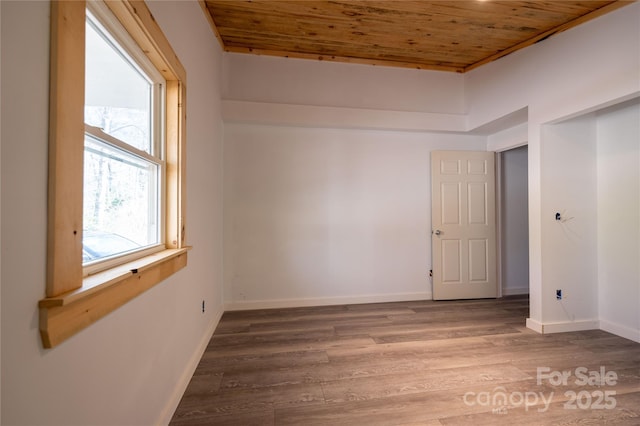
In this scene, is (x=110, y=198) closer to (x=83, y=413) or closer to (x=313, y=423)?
(x=83, y=413)

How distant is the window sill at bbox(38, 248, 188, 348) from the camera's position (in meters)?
0.68

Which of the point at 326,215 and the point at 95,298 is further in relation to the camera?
the point at 326,215

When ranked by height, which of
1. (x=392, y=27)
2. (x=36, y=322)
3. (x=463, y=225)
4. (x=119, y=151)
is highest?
(x=392, y=27)

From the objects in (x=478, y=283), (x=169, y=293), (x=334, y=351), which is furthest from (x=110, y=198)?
(x=478, y=283)

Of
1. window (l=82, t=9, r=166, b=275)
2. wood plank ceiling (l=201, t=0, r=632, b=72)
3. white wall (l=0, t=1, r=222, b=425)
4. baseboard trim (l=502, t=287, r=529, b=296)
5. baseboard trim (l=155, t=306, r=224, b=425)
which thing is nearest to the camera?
white wall (l=0, t=1, r=222, b=425)

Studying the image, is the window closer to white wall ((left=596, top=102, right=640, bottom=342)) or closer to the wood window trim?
the wood window trim

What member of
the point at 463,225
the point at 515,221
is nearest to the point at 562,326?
the point at 463,225

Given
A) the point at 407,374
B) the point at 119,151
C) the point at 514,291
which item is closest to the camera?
the point at 119,151

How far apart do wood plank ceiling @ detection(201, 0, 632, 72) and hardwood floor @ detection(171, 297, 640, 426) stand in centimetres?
289

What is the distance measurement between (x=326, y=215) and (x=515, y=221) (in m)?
2.79

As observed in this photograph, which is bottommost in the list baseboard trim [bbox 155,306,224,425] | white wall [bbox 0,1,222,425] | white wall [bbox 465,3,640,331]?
baseboard trim [bbox 155,306,224,425]

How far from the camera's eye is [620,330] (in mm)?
2461

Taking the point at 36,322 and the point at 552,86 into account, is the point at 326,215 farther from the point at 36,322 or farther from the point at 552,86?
the point at 36,322

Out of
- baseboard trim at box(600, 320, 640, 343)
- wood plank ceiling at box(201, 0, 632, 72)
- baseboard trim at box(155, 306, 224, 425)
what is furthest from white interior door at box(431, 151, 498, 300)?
baseboard trim at box(155, 306, 224, 425)
